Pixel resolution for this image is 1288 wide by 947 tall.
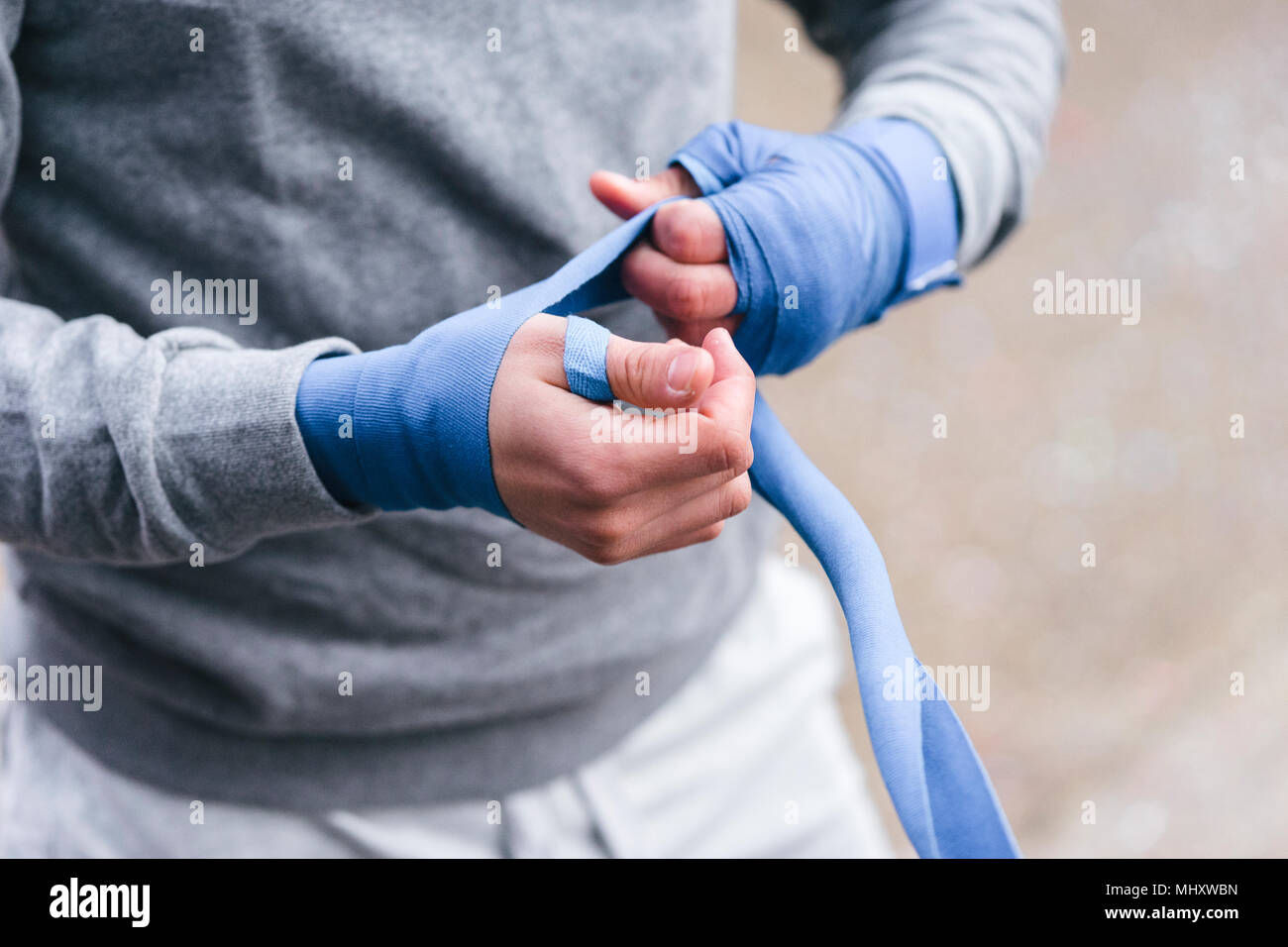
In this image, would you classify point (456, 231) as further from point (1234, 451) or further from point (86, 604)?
point (1234, 451)

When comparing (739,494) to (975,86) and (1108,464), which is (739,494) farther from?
(1108,464)

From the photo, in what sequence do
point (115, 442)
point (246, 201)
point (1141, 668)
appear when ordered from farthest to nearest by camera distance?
point (1141, 668), point (246, 201), point (115, 442)

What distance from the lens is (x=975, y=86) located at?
84 centimetres

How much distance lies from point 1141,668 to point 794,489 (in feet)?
4.87

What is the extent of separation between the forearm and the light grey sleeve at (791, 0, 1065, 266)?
1.66 ft

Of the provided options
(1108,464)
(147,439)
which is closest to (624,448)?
(147,439)

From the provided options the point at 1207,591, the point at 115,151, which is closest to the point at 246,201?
the point at 115,151

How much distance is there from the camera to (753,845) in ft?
3.19

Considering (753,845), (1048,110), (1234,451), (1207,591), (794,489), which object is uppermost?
(1048,110)

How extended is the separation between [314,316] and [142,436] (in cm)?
17

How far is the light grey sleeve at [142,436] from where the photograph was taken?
587mm

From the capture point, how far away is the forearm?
1.93 feet

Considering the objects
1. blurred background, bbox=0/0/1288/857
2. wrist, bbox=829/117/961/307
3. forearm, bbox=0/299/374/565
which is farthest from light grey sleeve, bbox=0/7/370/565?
blurred background, bbox=0/0/1288/857

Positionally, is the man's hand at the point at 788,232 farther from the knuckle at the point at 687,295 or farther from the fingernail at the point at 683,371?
the fingernail at the point at 683,371
